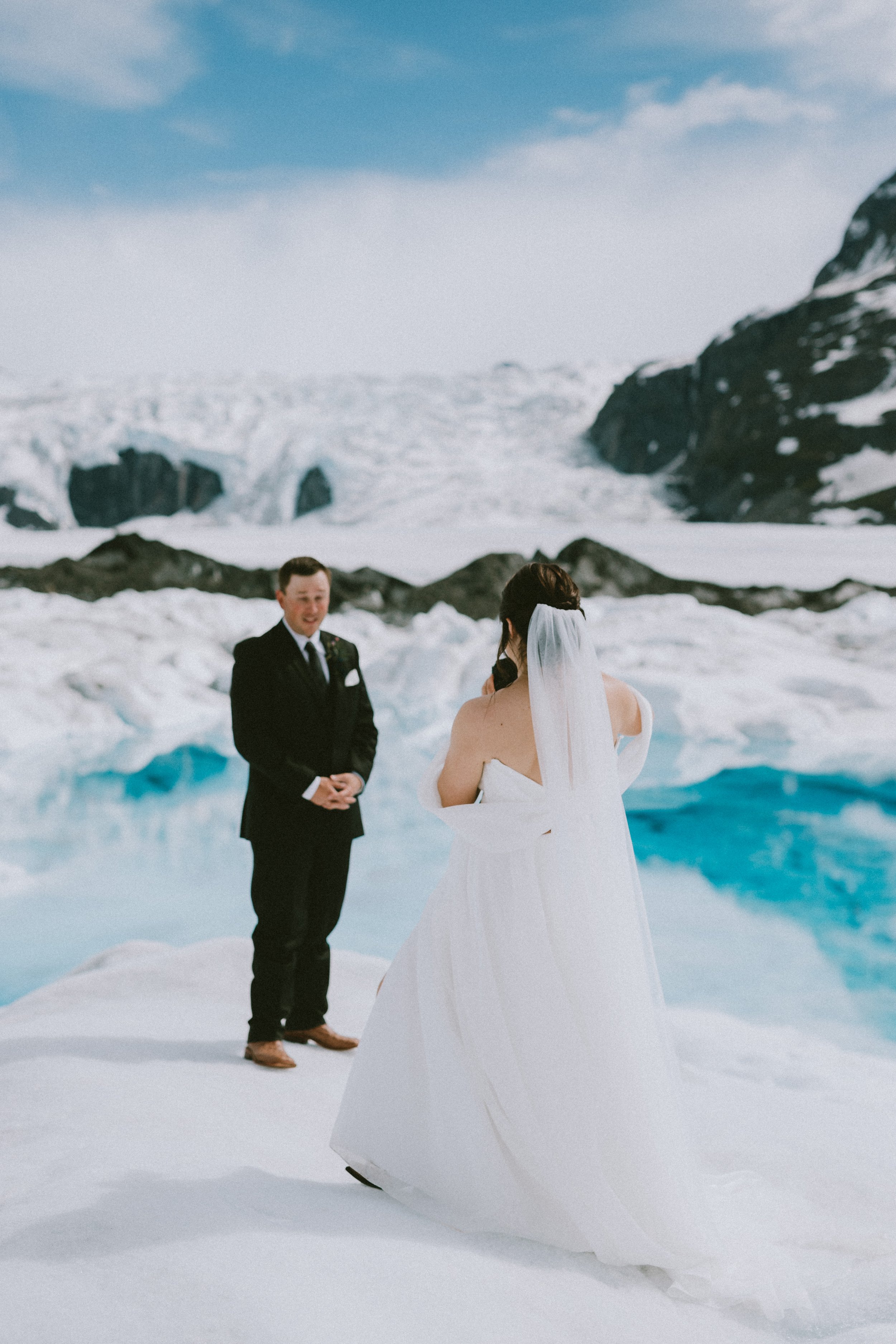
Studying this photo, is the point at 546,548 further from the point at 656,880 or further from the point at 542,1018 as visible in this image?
the point at 542,1018

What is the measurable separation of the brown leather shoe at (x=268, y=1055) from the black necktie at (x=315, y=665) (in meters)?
1.02

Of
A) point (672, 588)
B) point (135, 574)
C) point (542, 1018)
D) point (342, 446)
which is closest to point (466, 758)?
point (542, 1018)

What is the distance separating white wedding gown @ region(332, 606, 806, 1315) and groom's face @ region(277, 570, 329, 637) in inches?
43.1

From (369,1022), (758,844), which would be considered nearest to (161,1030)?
(369,1022)

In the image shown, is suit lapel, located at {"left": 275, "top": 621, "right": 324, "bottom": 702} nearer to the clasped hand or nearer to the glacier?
the clasped hand

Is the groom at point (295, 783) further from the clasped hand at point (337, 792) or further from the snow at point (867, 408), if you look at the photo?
the snow at point (867, 408)

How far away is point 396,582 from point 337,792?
44.1 feet

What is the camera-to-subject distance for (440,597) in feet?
51.7

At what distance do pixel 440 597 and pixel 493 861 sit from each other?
46.0 feet

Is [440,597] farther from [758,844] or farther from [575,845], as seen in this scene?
[575,845]

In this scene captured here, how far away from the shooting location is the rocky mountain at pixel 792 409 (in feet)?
119

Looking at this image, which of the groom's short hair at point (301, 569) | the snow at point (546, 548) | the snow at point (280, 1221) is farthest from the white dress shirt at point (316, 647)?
the snow at point (546, 548)

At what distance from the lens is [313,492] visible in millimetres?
42344

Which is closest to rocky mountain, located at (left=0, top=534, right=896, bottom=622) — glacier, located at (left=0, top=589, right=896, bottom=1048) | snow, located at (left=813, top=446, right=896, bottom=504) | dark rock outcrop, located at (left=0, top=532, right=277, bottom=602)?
dark rock outcrop, located at (left=0, top=532, right=277, bottom=602)
